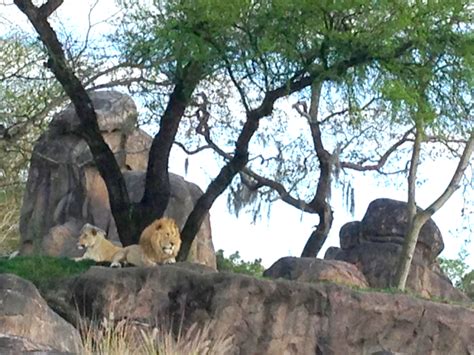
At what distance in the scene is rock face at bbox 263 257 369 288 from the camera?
16797 millimetres

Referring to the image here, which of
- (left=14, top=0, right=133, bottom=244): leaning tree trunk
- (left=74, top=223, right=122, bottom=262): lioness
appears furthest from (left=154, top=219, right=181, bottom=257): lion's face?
(left=14, top=0, right=133, bottom=244): leaning tree trunk

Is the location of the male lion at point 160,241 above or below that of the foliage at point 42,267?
above

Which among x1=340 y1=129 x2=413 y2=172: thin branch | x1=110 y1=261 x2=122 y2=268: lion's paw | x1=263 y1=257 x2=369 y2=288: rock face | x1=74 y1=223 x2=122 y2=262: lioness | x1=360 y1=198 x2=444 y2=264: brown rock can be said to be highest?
x1=340 y1=129 x2=413 y2=172: thin branch

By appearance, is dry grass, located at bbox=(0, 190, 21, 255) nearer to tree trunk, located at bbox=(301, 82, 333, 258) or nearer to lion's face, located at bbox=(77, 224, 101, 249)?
tree trunk, located at bbox=(301, 82, 333, 258)

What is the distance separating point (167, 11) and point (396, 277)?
645 cm

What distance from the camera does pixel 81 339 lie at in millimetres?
10516

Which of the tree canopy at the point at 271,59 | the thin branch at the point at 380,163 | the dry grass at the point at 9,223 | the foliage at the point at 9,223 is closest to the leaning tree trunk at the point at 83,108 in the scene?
the tree canopy at the point at 271,59

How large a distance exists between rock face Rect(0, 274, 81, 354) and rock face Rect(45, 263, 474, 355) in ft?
5.46

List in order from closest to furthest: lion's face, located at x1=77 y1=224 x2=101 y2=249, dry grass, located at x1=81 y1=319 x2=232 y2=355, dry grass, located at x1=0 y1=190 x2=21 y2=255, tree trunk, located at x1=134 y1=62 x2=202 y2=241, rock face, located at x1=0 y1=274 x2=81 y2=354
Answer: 1. dry grass, located at x1=81 y1=319 x2=232 y2=355
2. rock face, located at x1=0 y1=274 x2=81 y2=354
3. lion's face, located at x1=77 y1=224 x2=101 y2=249
4. tree trunk, located at x1=134 y1=62 x2=202 y2=241
5. dry grass, located at x1=0 y1=190 x2=21 y2=255

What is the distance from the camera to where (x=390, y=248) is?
2153 cm

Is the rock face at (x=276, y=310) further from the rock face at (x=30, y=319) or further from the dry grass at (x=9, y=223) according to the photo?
the dry grass at (x=9, y=223)

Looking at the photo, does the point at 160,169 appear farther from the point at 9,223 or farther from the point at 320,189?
the point at 9,223

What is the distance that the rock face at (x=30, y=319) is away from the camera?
33.2 ft

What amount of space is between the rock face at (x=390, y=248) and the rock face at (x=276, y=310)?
7054mm
